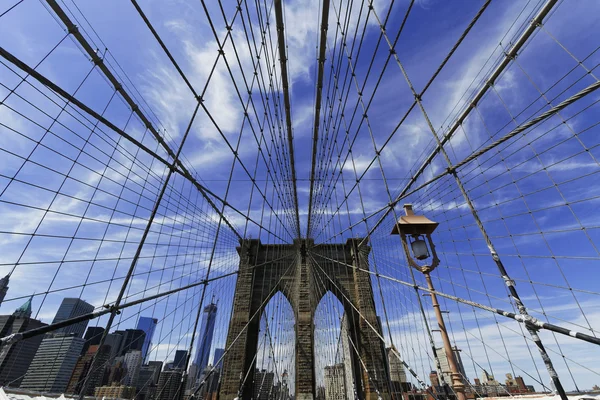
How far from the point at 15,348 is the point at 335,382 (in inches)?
637

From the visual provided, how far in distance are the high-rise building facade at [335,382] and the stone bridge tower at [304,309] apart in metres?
1.14

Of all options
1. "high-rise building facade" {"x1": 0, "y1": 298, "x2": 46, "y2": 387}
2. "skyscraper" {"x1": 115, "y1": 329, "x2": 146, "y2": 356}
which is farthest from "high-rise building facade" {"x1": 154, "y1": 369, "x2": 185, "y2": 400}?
"high-rise building facade" {"x1": 0, "y1": 298, "x2": 46, "y2": 387}

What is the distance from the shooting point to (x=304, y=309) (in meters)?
15.9

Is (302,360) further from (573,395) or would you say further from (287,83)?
(287,83)

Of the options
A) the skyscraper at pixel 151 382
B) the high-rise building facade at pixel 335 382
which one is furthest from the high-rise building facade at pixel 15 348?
the high-rise building facade at pixel 335 382

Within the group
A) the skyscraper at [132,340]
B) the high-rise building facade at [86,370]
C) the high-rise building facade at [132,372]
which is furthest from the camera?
the high-rise building facade at [132,372]

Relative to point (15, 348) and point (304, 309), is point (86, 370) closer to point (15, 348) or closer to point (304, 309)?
point (15, 348)

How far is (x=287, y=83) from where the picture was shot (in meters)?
7.13

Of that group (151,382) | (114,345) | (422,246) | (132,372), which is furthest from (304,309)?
(422,246)

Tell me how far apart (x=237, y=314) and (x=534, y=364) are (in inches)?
553

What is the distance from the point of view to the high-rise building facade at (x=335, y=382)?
14556 millimetres

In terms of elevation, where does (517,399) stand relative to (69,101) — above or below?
below

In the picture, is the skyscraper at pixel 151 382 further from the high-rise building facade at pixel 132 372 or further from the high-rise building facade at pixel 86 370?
the high-rise building facade at pixel 86 370

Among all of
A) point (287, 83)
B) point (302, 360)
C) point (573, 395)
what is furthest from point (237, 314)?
point (573, 395)
